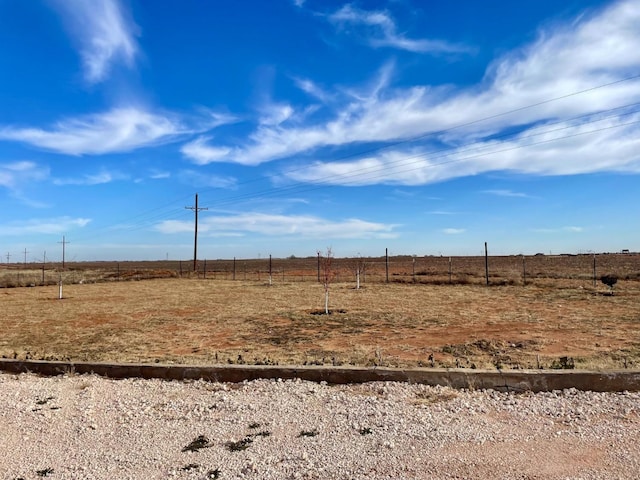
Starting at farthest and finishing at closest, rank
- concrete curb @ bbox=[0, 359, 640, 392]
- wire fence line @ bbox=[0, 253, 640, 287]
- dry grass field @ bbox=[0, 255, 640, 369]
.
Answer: wire fence line @ bbox=[0, 253, 640, 287]
dry grass field @ bbox=[0, 255, 640, 369]
concrete curb @ bbox=[0, 359, 640, 392]

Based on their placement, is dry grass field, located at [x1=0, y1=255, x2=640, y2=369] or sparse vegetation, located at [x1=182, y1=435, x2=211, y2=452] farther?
dry grass field, located at [x1=0, y1=255, x2=640, y2=369]

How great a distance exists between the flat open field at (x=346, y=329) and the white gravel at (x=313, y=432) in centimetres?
162

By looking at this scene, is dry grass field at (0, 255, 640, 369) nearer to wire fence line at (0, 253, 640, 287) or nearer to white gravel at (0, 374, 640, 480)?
white gravel at (0, 374, 640, 480)

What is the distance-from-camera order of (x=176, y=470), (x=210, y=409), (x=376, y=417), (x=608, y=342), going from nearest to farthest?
(x=176, y=470)
(x=376, y=417)
(x=210, y=409)
(x=608, y=342)


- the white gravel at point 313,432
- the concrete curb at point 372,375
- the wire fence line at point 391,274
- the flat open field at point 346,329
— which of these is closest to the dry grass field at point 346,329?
the flat open field at point 346,329

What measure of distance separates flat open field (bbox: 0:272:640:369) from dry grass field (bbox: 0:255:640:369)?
1.1 inches

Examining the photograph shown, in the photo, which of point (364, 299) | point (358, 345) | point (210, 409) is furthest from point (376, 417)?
point (364, 299)

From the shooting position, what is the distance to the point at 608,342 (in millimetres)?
9781

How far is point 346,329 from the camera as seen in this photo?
Result: 12430 mm

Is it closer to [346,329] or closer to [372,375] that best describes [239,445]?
[372,375]

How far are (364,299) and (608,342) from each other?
11.4m

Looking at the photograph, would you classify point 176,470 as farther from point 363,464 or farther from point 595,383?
point 595,383

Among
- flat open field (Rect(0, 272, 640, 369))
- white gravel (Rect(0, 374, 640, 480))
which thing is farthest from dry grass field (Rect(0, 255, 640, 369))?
white gravel (Rect(0, 374, 640, 480))

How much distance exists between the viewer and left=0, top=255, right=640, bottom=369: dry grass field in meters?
8.51
